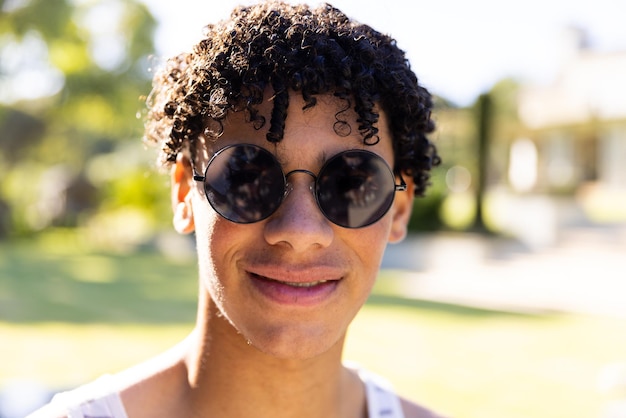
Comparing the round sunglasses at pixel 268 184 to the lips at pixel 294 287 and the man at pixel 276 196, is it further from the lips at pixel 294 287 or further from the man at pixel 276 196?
the lips at pixel 294 287

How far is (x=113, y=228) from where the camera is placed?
2592 cm

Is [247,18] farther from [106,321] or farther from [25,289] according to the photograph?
[25,289]

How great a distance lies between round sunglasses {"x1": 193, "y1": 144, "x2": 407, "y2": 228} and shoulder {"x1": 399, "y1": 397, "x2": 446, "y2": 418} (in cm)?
81

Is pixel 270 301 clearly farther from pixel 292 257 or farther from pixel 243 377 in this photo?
pixel 243 377

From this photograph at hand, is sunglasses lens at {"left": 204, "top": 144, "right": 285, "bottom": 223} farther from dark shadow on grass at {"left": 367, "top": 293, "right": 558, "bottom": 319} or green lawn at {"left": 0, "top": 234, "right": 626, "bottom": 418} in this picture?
dark shadow on grass at {"left": 367, "top": 293, "right": 558, "bottom": 319}

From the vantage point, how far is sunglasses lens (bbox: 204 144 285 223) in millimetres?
1812

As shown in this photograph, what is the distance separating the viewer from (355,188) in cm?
189

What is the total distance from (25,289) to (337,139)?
13207 mm

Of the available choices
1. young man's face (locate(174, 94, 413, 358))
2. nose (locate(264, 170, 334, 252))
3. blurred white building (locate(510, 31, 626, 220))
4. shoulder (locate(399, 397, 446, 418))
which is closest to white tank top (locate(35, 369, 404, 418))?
young man's face (locate(174, 94, 413, 358))

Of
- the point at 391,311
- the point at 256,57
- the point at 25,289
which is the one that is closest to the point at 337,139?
the point at 256,57

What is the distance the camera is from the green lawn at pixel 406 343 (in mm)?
7699

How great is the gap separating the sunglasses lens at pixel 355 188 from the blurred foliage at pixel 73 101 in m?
21.5

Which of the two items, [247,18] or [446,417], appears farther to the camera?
[446,417]

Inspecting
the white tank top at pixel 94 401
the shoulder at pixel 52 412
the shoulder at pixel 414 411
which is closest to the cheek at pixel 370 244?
the shoulder at pixel 414 411
